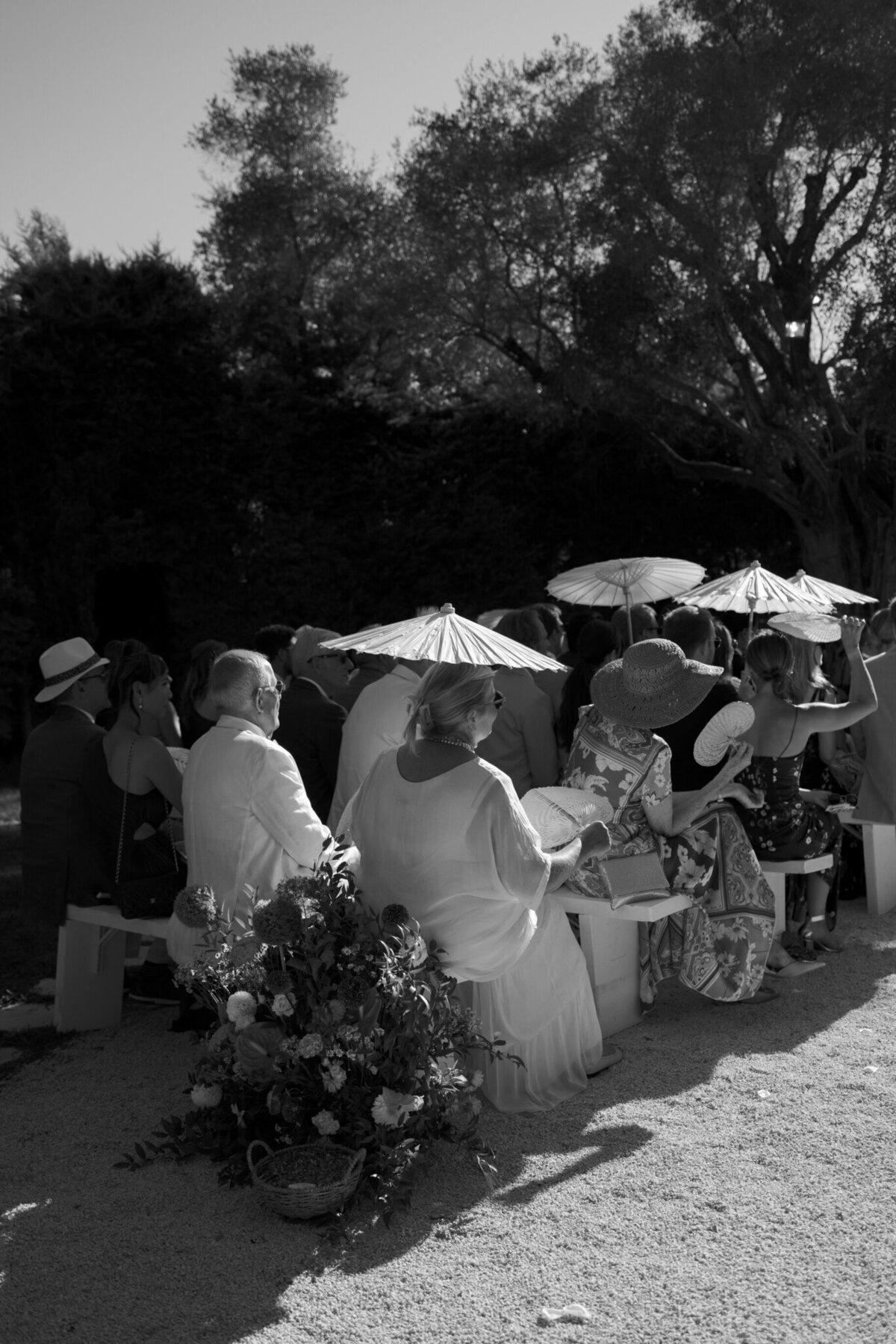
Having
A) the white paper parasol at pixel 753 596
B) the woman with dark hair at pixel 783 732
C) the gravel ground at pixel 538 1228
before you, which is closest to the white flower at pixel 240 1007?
the gravel ground at pixel 538 1228

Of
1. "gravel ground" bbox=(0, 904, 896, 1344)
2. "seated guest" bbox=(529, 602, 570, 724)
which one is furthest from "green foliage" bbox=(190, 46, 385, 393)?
"gravel ground" bbox=(0, 904, 896, 1344)

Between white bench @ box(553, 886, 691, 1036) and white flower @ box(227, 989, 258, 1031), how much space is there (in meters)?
1.36

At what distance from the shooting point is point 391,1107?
331cm

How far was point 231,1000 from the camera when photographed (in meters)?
3.36

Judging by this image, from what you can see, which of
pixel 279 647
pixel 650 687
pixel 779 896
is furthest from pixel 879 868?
pixel 279 647

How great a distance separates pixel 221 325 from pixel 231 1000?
13.4 m

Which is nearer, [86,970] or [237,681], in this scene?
[237,681]

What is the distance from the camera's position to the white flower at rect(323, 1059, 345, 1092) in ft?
10.8

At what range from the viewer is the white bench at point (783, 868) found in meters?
5.37

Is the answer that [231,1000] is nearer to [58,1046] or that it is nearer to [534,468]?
[58,1046]

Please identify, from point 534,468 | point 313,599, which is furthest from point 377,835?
point 534,468

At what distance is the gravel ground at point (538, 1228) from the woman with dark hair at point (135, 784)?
0.83 metres

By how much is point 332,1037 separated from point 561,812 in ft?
4.22

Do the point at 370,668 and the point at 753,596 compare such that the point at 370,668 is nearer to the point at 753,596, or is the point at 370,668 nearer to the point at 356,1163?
the point at 753,596
